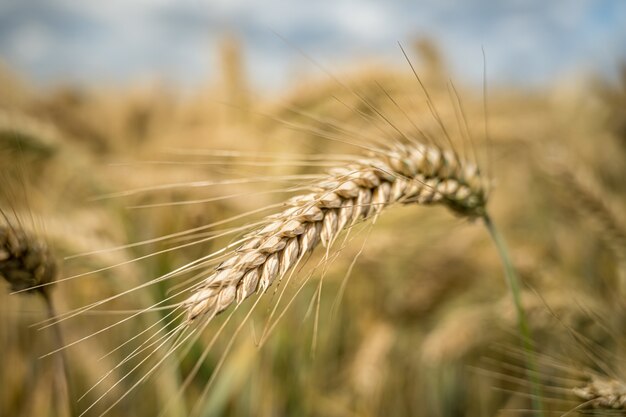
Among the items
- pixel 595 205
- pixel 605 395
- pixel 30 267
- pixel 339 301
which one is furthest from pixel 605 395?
pixel 30 267

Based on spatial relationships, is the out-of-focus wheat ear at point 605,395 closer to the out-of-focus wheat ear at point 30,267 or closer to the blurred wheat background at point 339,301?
the blurred wheat background at point 339,301

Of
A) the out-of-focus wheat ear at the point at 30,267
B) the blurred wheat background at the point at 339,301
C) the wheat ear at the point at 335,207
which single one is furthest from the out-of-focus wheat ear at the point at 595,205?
the out-of-focus wheat ear at the point at 30,267

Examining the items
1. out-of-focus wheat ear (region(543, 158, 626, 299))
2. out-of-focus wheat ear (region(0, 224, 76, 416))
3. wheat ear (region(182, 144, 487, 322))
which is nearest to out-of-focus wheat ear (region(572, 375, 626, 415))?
wheat ear (region(182, 144, 487, 322))

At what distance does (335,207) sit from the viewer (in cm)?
84

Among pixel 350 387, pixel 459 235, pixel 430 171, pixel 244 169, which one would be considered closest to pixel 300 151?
pixel 244 169

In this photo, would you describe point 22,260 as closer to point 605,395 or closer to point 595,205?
point 605,395

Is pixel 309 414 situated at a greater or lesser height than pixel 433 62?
lesser

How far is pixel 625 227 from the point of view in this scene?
5.27 ft

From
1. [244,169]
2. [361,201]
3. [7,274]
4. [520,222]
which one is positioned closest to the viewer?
[361,201]

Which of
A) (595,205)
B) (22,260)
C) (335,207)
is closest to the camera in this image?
(335,207)

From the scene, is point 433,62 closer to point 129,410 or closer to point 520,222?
point 520,222

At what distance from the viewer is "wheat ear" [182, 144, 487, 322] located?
69 centimetres

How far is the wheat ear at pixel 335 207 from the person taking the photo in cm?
69

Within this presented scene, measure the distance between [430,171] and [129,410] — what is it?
1321 millimetres
